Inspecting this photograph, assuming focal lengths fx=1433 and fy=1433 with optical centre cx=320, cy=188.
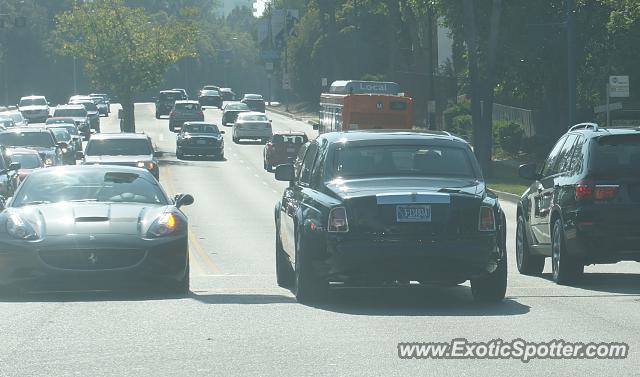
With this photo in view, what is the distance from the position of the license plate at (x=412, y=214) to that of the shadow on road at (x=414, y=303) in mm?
788

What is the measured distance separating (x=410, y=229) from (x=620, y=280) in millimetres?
4455

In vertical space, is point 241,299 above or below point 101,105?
above

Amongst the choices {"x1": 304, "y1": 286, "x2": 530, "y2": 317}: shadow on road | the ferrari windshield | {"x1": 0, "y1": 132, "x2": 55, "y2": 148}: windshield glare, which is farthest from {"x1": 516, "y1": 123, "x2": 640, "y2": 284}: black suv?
{"x1": 0, "y1": 132, "x2": 55, "y2": 148}: windshield glare

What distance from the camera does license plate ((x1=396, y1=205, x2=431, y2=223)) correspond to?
12648 millimetres

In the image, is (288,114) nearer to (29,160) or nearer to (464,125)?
(464,125)

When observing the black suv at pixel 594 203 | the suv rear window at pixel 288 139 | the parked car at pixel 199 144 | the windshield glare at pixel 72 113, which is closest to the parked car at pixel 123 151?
the suv rear window at pixel 288 139

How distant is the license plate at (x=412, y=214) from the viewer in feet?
41.5

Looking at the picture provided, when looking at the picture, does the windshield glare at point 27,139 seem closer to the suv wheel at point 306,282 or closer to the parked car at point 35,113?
the suv wheel at point 306,282

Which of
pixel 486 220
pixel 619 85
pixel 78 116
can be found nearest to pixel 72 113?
pixel 78 116

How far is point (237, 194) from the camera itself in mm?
43188

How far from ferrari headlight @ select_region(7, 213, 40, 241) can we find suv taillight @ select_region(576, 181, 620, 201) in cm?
571

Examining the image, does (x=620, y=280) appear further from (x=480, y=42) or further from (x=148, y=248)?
(x=480, y=42)

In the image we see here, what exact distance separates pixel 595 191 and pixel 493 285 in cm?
258

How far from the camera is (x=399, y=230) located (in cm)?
1264
